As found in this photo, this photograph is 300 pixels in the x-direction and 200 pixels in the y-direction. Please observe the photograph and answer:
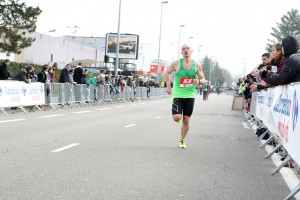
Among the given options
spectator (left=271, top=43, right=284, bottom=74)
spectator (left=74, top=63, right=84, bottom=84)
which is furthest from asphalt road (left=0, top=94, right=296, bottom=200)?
spectator (left=74, top=63, right=84, bottom=84)

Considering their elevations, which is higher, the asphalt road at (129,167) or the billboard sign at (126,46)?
the billboard sign at (126,46)

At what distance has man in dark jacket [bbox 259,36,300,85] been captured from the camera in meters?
8.11

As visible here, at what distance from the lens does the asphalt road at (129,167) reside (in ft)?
20.2

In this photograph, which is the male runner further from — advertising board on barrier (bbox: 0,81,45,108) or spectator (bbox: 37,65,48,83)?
spectator (bbox: 37,65,48,83)

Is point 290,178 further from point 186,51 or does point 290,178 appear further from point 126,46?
point 126,46

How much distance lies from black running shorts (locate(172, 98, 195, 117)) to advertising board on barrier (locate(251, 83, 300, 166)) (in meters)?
1.51

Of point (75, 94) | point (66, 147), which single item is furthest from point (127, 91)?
point (66, 147)

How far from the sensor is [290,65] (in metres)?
8.15

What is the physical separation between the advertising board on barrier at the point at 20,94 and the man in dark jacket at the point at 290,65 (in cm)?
1105

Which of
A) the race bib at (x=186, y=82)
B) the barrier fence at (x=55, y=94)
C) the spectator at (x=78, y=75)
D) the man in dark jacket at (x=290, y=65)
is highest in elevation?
the man in dark jacket at (x=290, y=65)

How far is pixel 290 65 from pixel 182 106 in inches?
122

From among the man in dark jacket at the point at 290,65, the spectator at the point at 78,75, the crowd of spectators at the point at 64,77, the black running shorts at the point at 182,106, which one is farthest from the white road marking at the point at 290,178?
the spectator at the point at 78,75

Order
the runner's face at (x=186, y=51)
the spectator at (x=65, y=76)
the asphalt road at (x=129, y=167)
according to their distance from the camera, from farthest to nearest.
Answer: the spectator at (x=65, y=76) → the runner's face at (x=186, y=51) → the asphalt road at (x=129, y=167)

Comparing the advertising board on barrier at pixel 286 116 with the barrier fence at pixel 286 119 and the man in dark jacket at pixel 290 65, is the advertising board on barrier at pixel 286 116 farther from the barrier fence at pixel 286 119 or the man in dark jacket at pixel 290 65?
the man in dark jacket at pixel 290 65
